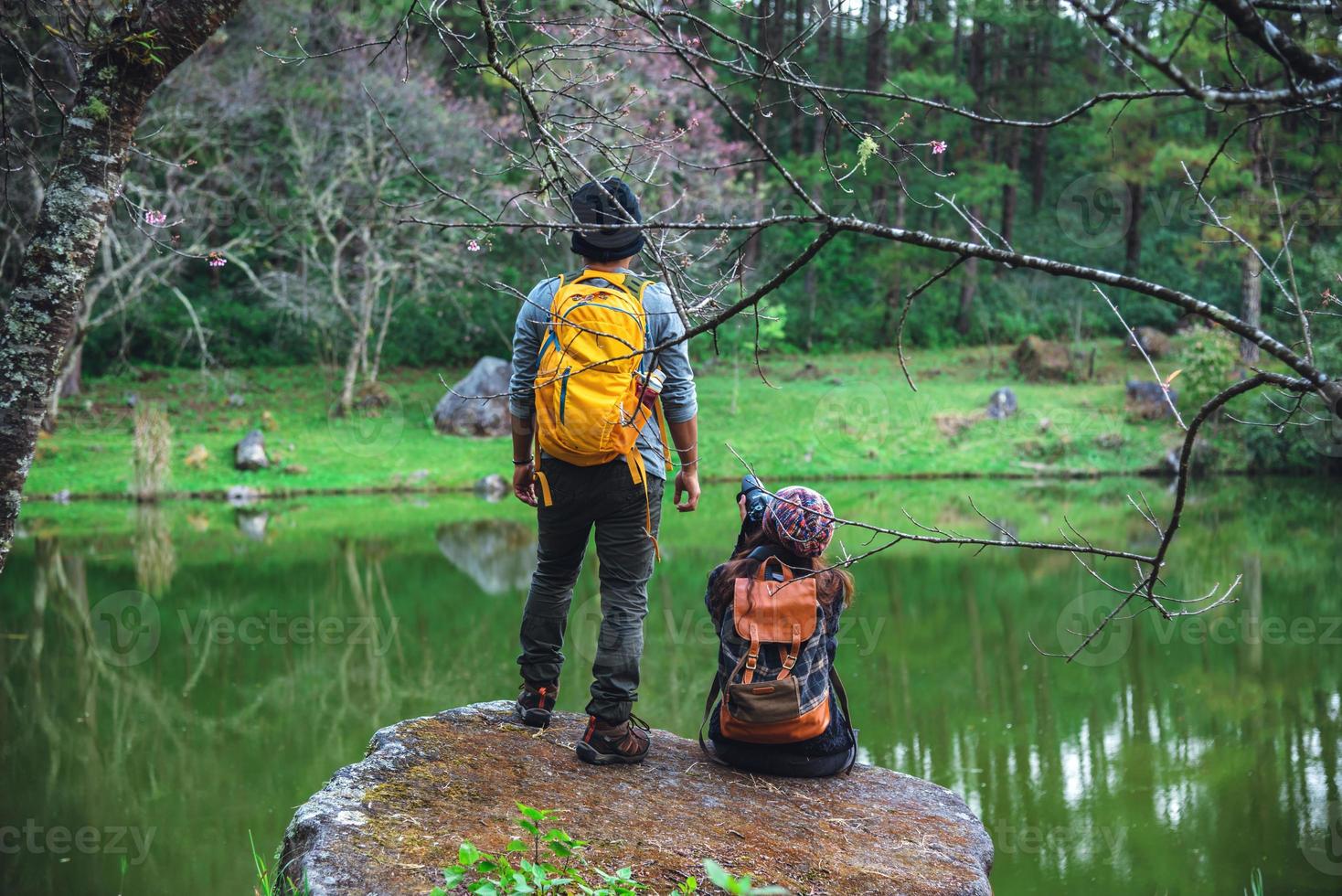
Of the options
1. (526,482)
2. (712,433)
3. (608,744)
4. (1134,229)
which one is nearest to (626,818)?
(608,744)

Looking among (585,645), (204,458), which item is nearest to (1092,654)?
(585,645)

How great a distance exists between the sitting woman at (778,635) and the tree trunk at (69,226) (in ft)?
6.21

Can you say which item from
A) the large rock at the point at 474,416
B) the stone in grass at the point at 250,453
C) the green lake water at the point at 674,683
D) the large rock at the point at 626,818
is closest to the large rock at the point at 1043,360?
the green lake water at the point at 674,683

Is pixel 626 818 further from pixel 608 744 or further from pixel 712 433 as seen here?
pixel 712 433

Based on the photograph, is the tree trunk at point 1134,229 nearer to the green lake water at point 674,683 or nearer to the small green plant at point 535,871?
the green lake water at point 674,683

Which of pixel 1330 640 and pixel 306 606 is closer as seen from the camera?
pixel 1330 640

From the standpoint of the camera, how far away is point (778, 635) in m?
3.34

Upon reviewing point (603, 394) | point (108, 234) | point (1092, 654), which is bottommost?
point (1092, 654)

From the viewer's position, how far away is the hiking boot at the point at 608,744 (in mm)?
3436

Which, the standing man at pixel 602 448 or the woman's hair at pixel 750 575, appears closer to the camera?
the standing man at pixel 602 448

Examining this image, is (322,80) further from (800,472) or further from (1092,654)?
(1092,654)

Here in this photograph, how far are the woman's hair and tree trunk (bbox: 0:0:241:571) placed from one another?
188cm

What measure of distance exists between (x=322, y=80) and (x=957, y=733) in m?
14.6

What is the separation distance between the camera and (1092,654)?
7.22 m
